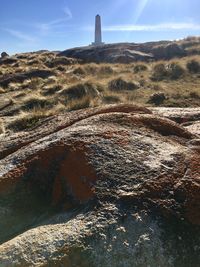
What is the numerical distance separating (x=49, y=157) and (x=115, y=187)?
80cm

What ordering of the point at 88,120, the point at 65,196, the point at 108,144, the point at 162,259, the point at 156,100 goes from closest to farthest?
the point at 162,259
the point at 65,196
the point at 108,144
the point at 88,120
the point at 156,100

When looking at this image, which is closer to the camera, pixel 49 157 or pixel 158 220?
pixel 158 220

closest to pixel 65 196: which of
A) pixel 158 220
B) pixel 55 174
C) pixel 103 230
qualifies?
pixel 55 174

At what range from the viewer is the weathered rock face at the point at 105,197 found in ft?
9.39

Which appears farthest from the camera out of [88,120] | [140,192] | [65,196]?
[88,120]

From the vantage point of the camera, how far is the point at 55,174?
363cm

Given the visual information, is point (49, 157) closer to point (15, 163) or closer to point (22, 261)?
point (15, 163)

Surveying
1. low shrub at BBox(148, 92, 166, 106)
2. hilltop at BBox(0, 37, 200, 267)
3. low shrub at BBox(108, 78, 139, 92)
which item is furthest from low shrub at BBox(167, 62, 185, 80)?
hilltop at BBox(0, 37, 200, 267)

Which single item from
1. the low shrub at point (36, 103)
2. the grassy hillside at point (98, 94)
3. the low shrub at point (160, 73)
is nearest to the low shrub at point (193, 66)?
the grassy hillside at point (98, 94)

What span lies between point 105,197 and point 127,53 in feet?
123

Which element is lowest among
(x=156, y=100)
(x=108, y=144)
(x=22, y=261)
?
(x=156, y=100)

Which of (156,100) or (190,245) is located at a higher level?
(190,245)

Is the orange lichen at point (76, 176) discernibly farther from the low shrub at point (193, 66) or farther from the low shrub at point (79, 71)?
the low shrub at point (79, 71)

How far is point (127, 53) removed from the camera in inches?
1561
